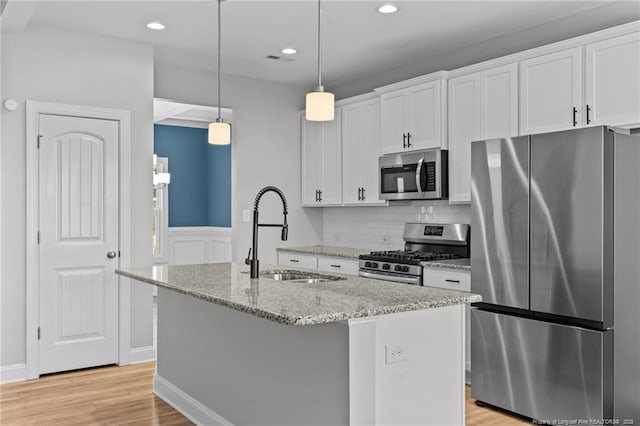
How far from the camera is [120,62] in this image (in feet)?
15.3

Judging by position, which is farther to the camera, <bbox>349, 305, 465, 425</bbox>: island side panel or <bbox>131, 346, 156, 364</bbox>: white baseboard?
<bbox>131, 346, 156, 364</bbox>: white baseboard

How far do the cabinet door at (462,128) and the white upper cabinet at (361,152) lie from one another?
0.86 m

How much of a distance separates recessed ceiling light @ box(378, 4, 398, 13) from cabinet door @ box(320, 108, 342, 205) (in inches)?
72.8

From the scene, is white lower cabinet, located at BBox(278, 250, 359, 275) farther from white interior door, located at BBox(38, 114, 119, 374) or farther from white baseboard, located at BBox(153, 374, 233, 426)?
white interior door, located at BBox(38, 114, 119, 374)

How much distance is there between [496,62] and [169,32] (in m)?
2.55

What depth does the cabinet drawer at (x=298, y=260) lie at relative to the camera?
5506 millimetres

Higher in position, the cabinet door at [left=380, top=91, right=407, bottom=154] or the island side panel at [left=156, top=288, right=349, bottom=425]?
the cabinet door at [left=380, top=91, right=407, bottom=154]

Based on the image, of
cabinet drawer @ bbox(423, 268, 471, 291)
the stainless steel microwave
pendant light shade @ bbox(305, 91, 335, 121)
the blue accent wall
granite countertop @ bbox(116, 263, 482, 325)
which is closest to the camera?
granite countertop @ bbox(116, 263, 482, 325)

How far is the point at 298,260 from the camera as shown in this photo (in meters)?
5.70

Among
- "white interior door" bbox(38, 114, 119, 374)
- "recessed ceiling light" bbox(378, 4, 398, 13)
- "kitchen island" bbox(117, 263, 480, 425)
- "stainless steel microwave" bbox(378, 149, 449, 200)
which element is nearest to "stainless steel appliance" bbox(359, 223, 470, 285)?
"stainless steel microwave" bbox(378, 149, 449, 200)

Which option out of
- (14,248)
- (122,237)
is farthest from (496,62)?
(14,248)

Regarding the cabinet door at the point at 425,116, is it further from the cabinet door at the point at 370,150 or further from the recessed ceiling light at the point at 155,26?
the recessed ceiling light at the point at 155,26

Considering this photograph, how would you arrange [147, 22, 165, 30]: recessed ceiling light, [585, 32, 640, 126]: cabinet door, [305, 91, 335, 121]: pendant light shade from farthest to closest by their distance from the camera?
[147, 22, 165, 30]: recessed ceiling light
[585, 32, 640, 126]: cabinet door
[305, 91, 335, 121]: pendant light shade

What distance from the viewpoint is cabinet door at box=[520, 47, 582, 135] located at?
12.0 ft
